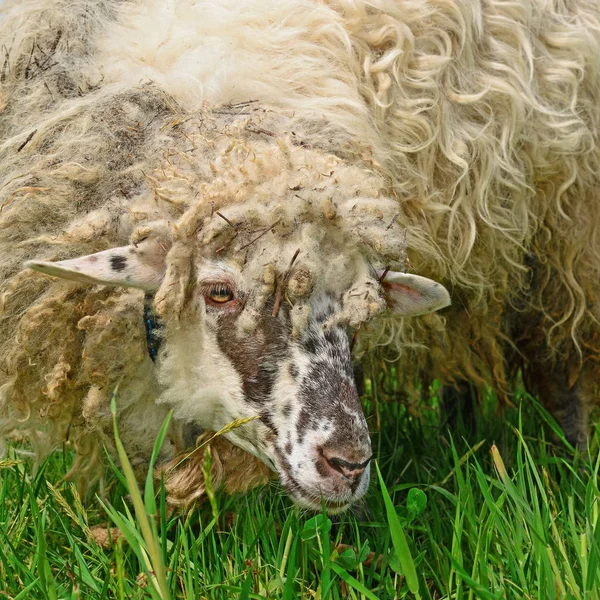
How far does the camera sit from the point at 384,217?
6.93ft

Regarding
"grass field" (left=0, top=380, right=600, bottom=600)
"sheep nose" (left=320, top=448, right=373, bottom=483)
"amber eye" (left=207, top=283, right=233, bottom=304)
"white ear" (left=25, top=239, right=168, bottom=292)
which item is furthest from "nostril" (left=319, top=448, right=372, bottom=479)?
"white ear" (left=25, top=239, right=168, bottom=292)

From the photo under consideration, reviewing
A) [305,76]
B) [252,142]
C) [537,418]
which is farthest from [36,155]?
[537,418]

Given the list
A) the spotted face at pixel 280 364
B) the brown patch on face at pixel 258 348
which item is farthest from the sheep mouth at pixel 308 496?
the brown patch on face at pixel 258 348

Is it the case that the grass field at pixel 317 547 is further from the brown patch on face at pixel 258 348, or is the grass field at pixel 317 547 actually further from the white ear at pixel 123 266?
the white ear at pixel 123 266

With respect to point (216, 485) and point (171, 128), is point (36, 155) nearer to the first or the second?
point (171, 128)

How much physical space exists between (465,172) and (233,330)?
81 cm

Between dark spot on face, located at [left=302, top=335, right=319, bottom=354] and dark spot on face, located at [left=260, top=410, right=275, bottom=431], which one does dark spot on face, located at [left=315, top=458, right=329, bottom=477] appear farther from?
dark spot on face, located at [left=302, top=335, right=319, bottom=354]

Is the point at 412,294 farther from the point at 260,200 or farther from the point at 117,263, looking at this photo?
the point at 117,263

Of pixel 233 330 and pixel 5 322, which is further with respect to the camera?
pixel 5 322

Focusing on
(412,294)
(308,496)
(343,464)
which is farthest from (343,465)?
(412,294)

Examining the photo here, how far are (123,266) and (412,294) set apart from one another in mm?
728

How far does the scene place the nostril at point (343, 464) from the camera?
196 centimetres

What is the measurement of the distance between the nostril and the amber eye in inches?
15.3

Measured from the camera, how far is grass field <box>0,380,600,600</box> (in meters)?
1.73
